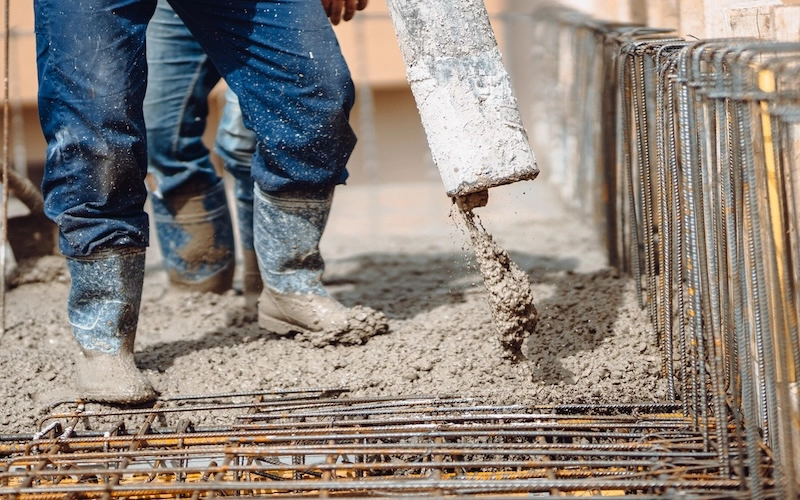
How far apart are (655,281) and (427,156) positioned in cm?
497

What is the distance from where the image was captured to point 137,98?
2.84 meters

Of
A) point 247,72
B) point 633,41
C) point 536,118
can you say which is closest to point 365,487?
point 247,72

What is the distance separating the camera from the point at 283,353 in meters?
3.24

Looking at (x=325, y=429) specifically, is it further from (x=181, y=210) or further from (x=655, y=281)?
(x=181, y=210)

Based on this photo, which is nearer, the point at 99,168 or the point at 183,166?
the point at 99,168

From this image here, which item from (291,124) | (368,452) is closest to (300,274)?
(291,124)

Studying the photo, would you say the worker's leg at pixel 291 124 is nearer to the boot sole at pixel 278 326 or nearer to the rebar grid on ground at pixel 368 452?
the boot sole at pixel 278 326

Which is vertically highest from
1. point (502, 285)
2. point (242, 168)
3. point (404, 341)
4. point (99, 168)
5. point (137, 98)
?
point (137, 98)

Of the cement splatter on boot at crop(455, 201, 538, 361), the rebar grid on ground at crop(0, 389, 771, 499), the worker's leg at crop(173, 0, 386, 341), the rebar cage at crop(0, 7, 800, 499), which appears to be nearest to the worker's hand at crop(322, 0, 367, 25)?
the worker's leg at crop(173, 0, 386, 341)

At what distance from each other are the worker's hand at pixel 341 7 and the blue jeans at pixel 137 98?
0.39m

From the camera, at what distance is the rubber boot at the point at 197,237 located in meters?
3.80

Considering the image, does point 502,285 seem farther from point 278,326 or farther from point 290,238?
point 278,326

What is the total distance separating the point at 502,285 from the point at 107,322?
1177mm

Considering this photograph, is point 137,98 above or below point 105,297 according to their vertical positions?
above
